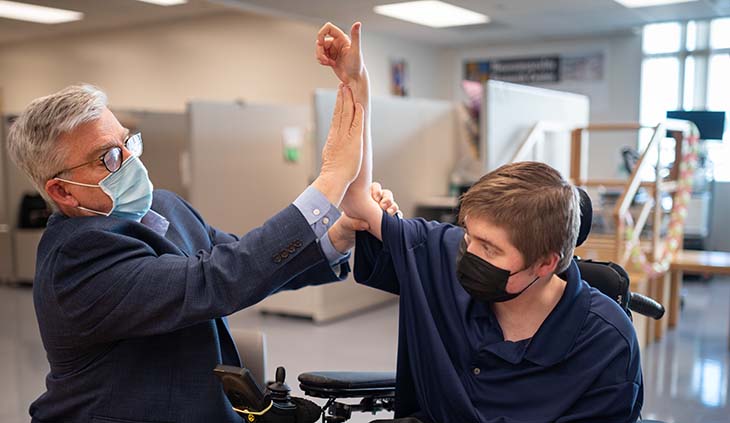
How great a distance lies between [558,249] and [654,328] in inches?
145

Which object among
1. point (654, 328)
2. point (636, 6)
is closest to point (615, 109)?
point (636, 6)

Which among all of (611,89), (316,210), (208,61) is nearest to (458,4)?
(611,89)

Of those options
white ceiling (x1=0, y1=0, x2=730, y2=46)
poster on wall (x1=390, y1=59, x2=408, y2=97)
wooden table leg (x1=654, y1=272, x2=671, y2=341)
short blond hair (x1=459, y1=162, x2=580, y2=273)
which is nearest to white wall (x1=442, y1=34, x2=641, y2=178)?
white ceiling (x1=0, y1=0, x2=730, y2=46)

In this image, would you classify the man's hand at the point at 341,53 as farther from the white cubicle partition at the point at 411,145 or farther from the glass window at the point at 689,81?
the glass window at the point at 689,81

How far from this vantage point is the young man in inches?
50.4

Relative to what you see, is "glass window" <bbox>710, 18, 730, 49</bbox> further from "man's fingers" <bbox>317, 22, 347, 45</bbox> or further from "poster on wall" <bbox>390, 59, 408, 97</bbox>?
"man's fingers" <bbox>317, 22, 347, 45</bbox>

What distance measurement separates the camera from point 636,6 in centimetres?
668

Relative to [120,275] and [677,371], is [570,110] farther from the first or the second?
[120,275]

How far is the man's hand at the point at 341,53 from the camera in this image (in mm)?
1371

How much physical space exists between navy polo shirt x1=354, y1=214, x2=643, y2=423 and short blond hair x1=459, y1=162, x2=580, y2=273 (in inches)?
4.9

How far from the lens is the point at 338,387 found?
60.7 inches

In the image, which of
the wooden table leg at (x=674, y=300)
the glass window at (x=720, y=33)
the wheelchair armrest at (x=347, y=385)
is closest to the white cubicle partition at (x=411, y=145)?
the wooden table leg at (x=674, y=300)

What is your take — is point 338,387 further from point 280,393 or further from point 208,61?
point 208,61

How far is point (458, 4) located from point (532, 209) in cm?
569
